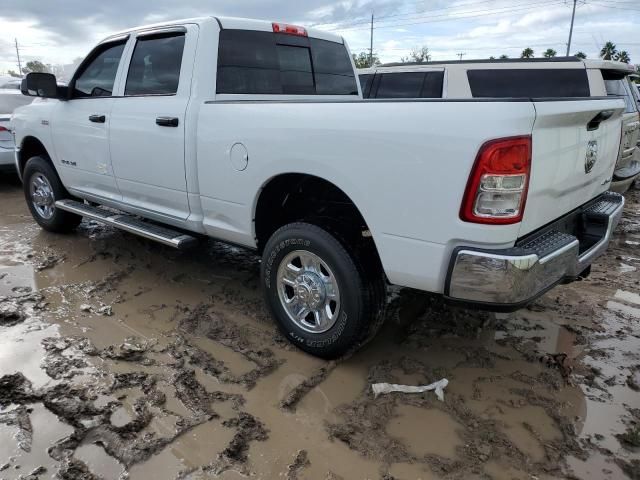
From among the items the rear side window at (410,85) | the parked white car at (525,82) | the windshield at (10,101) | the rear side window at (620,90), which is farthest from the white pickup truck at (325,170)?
the windshield at (10,101)

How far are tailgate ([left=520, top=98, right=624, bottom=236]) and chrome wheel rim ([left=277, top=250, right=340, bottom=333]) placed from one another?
3.77 feet

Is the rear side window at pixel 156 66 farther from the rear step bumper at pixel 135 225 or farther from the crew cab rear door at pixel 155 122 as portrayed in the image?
the rear step bumper at pixel 135 225

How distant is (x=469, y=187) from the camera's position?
88.0 inches

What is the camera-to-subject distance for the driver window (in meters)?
4.33

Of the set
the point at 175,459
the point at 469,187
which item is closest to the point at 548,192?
the point at 469,187

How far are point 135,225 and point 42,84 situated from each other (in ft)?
5.61

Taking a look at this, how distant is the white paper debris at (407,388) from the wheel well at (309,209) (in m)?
0.72

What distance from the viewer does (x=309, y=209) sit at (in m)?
3.49

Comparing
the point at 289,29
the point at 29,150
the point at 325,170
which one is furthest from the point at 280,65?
the point at 29,150

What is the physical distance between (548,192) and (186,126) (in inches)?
91.7

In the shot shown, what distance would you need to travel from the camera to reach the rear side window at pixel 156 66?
3.72 metres

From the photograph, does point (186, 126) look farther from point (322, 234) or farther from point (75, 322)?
point (75, 322)

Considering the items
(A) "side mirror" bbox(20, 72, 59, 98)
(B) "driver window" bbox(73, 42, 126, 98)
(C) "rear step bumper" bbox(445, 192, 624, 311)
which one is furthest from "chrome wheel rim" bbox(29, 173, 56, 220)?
(C) "rear step bumper" bbox(445, 192, 624, 311)

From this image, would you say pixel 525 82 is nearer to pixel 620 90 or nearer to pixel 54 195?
pixel 620 90
